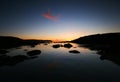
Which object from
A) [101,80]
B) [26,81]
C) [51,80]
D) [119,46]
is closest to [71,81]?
[51,80]

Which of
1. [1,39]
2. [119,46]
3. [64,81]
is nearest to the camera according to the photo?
[64,81]

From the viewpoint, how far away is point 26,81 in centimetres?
1717

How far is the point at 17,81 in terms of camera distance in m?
17.2

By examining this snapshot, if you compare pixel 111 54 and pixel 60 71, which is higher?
pixel 111 54

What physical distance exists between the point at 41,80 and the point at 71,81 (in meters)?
4.83

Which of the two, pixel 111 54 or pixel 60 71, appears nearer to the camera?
pixel 60 71

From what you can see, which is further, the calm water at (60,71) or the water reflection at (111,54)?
the water reflection at (111,54)

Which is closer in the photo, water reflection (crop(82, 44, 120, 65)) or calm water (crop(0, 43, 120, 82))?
calm water (crop(0, 43, 120, 82))

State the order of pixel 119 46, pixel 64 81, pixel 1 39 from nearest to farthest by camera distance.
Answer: pixel 64 81 → pixel 119 46 → pixel 1 39

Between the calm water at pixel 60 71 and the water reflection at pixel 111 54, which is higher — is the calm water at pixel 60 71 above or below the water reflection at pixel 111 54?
below

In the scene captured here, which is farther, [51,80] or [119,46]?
[119,46]

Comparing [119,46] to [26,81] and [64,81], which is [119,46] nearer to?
[64,81]

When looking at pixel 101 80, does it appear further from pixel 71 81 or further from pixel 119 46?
pixel 119 46

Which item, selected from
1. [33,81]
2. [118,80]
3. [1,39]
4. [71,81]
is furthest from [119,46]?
[1,39]
